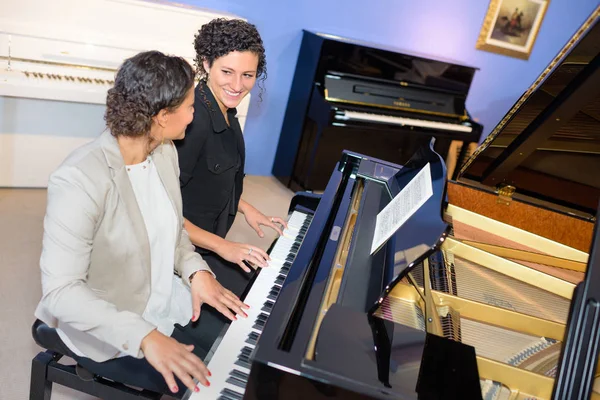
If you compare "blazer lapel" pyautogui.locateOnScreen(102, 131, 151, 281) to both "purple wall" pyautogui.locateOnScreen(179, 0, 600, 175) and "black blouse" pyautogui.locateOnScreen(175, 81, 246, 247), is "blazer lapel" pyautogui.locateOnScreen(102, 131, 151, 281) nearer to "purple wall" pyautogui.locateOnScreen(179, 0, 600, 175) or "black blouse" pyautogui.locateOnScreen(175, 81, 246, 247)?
"black blouse" pyautogui.locateOnScreen(175, 81, 246, 247)

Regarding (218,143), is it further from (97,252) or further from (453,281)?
(453,281)

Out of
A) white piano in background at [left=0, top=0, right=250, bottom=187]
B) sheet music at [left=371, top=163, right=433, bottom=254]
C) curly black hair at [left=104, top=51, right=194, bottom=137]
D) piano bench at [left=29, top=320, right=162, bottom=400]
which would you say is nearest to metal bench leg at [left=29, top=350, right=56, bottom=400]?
piano bench at [left=29, top=320, right=162, bottom=400]

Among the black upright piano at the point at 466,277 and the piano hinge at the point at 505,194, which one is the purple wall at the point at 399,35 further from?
the piano hinge at the point at 505,194

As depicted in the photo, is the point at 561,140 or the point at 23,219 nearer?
the point at 561,140

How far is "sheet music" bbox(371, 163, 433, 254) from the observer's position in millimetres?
1708

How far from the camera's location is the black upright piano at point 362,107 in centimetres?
469

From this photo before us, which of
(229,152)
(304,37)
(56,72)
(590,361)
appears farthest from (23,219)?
(590,361)

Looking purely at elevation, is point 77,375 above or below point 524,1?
below

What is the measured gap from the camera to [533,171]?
2.83 meters

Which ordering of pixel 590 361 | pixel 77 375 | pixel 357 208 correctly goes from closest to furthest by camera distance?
pixel 590 361 → pixel 77 375 → pixel 357 208

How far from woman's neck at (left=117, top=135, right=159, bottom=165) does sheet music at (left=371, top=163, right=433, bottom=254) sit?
0.73 m

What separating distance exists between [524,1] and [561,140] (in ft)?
11.1

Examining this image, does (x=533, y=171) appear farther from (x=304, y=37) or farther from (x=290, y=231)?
(x=304, y=37)

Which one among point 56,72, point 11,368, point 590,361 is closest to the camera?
point 590,361
